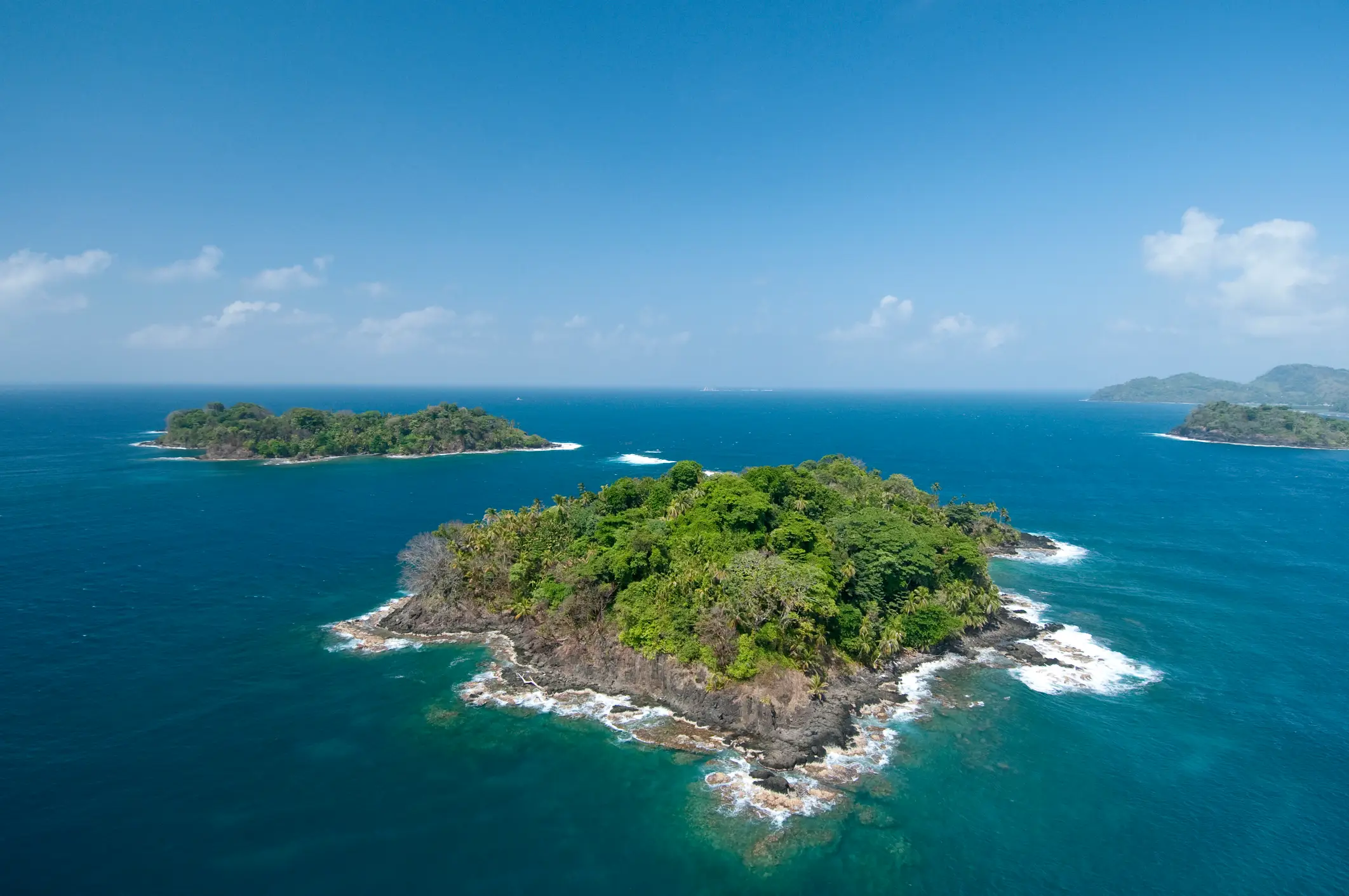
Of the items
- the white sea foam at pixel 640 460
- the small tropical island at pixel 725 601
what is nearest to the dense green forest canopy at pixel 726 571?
the small tropical island at pixel 725 601

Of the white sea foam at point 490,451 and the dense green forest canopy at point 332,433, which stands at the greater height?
the dense green forest canopy at point 332,433

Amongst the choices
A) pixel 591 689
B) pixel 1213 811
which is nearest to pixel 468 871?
pixel 591 689

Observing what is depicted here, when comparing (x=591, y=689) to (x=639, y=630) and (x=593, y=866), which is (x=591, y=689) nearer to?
(x=639, y=630)

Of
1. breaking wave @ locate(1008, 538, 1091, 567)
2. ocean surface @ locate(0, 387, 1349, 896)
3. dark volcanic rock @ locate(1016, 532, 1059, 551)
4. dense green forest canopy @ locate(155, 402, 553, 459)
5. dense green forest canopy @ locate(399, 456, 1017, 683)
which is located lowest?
ocean surface @ locate(0, 387, 1349, 896)

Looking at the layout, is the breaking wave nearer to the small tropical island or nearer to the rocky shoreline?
the small tropical island

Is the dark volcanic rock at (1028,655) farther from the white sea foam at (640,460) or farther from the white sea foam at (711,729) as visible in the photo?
the white sea foam at (640,460)

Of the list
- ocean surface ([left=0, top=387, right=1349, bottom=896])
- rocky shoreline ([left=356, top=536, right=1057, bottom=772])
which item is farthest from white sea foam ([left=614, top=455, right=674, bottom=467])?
rocky shoreline ([left=356, top=536, right=1057, bottom=772])
